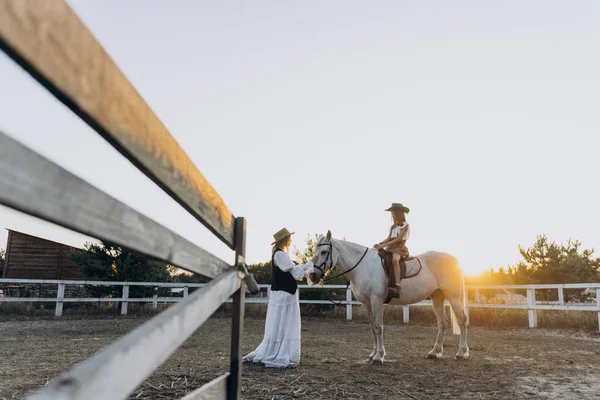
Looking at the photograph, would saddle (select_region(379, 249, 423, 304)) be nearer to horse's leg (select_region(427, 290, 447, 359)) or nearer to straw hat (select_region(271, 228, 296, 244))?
horse's leg (select_region(427, 290, 447, 359))

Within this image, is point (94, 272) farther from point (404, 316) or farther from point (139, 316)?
point (404, 316)

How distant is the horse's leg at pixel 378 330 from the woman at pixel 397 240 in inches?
14.9

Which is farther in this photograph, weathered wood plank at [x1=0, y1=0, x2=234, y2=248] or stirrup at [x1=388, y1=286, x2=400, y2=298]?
stirrup at [x1=388, y1=286, x2=400, y2=298]

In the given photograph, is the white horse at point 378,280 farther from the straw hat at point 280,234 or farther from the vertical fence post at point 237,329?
the vertical fence post at point 237,329

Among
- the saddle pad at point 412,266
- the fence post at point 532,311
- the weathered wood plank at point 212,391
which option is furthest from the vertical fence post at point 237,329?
the fence post at point 532,311

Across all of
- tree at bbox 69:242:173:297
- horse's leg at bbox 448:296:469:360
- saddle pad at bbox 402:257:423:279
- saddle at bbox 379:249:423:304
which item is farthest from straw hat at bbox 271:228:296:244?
tree at bbox 69:242:173:297

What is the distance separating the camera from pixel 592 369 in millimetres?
6262

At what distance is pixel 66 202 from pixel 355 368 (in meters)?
6.00

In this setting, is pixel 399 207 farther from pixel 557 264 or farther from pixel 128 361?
pixel 557 264

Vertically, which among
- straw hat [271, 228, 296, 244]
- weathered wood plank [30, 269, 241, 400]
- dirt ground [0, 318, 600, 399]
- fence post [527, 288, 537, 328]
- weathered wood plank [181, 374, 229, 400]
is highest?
straw hat [271, 228, 296, 244]

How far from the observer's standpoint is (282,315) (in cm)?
654

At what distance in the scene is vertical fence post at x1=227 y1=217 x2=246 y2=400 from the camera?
224 centimetres

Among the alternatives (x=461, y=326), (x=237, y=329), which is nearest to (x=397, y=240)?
(x=461, y=326)

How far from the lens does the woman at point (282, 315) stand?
6.26 meters
